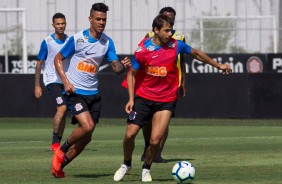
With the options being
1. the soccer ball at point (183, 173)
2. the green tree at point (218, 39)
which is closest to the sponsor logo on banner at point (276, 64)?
the green tree at point (218, 39)

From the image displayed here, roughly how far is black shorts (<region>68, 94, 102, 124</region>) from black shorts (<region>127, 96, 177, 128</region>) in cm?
76

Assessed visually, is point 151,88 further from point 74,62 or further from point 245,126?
point 245,126

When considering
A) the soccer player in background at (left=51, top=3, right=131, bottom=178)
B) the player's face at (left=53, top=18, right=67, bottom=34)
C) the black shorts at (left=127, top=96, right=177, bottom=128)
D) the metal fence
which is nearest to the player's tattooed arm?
the soccer player in background at (left=51, top=3, right=131, bottom=178)

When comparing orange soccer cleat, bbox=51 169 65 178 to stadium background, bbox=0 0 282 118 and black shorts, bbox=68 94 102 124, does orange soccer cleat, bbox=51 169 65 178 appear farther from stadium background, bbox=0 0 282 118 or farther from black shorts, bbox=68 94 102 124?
stadium background, bbox=0 0 282 118

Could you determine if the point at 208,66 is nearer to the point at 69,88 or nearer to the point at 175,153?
the point at 175,153

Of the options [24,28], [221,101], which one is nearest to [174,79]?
[221,101]

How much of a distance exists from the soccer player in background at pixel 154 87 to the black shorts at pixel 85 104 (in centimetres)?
76

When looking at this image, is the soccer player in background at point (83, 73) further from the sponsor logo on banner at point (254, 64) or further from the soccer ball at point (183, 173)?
the sponsor logo on banner at point (254, 64)

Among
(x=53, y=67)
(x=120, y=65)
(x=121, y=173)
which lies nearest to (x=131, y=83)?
(x=120, y=65)

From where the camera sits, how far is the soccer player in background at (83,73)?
13977 millimetres

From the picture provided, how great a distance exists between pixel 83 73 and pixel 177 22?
1017 inches

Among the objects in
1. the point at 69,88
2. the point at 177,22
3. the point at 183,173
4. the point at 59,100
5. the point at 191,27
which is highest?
the point at 177,22

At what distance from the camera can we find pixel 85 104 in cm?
1405

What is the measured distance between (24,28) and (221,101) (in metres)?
11.7
